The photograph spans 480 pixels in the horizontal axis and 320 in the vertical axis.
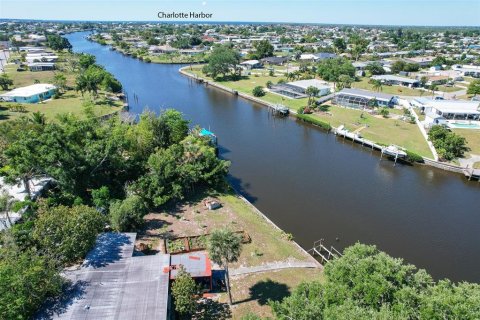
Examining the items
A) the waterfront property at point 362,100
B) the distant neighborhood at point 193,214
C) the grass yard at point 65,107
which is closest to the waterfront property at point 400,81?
the distant neighborhood at point 193,214

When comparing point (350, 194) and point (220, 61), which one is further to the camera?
point (220, 61)

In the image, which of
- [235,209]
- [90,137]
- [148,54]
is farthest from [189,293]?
[148,54]

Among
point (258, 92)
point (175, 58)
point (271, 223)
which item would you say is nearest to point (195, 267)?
point (271, 223)

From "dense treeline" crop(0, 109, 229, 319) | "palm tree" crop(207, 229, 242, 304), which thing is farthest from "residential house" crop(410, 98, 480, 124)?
"palm tree" crop(207, 229, 242, 304)

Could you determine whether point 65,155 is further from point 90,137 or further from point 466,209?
point 466,209

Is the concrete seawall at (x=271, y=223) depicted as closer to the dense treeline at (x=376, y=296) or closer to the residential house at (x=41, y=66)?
the dense treeline at (x=376, y=296)

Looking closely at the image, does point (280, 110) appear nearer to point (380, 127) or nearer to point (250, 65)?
point (380, 127)
